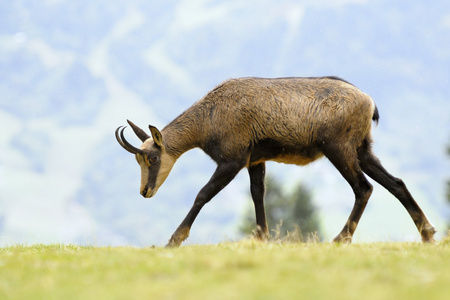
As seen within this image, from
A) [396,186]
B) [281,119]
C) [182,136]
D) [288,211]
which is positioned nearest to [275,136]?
[281,119]

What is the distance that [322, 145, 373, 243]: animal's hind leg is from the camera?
9.98 metres

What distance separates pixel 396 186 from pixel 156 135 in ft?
14.5

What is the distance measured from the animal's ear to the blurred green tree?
742 inches

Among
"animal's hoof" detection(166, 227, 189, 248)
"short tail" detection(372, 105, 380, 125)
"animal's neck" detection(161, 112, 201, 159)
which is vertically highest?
"animal's neck" detection(161, 112, 201, 159)

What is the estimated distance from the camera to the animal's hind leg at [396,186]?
10570 millimetres

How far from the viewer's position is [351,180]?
33.3 ft

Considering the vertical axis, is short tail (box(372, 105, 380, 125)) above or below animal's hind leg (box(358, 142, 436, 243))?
above

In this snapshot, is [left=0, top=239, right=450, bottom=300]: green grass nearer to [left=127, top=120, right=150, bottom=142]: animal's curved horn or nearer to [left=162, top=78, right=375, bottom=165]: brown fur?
[left=162, top=78, right=375, bottom=165]: brown fur

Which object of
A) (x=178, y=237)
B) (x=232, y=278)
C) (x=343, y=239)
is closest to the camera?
(x=232, y=278)

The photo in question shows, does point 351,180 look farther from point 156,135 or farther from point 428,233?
point 156,135

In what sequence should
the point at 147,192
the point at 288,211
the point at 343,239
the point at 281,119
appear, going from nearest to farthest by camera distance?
the point at 281,119 < the point at 343,239 < the point at 147,192 < the point at 288,211

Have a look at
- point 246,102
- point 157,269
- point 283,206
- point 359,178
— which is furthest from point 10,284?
point 283,206

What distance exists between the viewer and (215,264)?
5.32 meters

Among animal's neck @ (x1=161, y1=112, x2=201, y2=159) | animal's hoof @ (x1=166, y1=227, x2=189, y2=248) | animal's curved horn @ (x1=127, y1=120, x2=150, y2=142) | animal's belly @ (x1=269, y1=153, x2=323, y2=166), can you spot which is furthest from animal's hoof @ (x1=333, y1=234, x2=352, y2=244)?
animal's curved horn @ (x1=127, y1=120, x2=150, y2=142)
